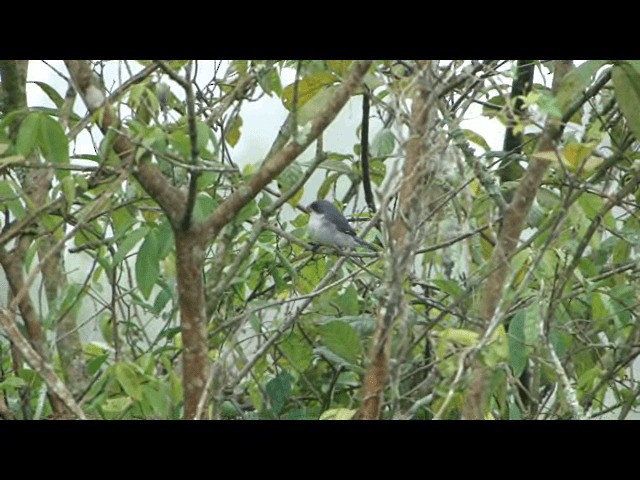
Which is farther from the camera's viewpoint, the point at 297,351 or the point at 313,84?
the point at 297,351

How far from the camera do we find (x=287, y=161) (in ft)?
4.59

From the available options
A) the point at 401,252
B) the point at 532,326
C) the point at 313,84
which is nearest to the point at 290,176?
the point at 313,84

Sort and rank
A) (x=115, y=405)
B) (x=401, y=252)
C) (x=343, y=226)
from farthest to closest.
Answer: (x=343, y=226) → (x=115, y=405) → (x=401, y=252)

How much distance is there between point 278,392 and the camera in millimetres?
1915

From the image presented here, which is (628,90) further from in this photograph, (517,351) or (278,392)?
(278,392)

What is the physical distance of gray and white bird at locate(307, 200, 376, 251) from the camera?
7.86ft

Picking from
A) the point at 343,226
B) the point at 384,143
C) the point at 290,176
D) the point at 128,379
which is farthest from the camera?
the point at 343,226

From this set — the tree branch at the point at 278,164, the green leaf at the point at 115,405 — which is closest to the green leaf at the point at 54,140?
the tree branch at the point at 278,164

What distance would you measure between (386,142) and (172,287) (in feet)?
1.84

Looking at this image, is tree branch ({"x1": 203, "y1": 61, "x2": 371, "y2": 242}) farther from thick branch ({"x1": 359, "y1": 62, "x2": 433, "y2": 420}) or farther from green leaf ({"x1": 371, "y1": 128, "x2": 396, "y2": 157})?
green leaf ({"x1": 371, "y1": 128, "x2": 396, "y2": 157})

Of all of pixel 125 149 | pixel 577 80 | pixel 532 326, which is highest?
pixel 577 80

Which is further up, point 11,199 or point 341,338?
point 11,199

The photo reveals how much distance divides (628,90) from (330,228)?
1120mm
